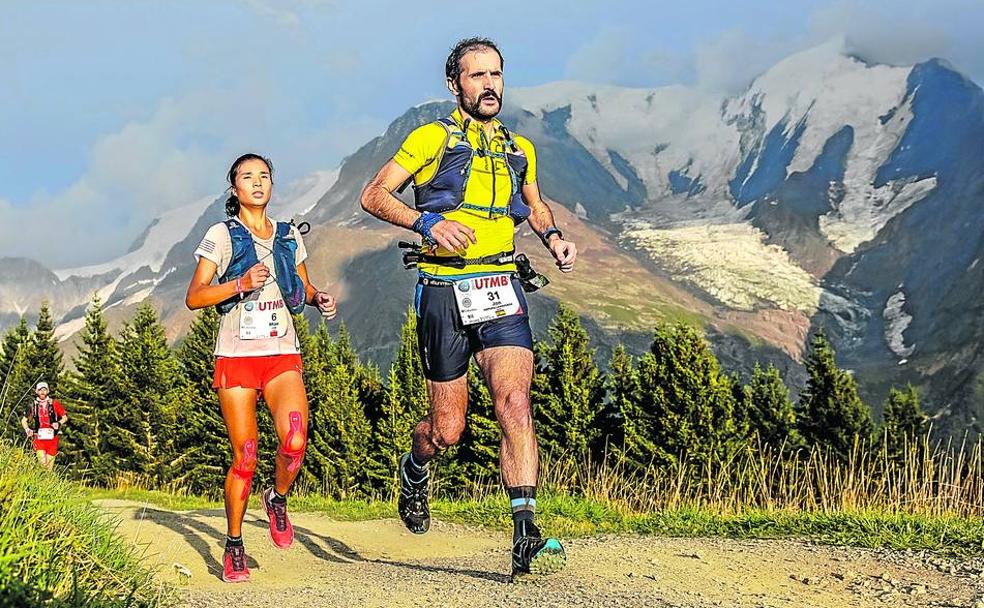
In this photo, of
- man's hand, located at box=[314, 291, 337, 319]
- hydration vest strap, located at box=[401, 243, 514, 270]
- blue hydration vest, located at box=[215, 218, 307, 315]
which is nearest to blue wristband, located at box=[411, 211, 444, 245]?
hydration vest strap, located at box=[401, 243, 514, 270]

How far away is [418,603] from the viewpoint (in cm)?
470

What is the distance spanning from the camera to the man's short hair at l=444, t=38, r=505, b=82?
226 inches

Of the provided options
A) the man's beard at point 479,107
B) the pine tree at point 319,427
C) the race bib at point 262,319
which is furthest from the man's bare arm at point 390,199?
the pine tree at point 319,427

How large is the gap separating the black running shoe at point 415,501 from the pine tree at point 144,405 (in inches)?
1544

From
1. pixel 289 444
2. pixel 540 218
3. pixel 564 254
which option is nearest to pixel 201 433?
pixel 289 444

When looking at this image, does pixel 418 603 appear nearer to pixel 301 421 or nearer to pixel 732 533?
pixel 301 421

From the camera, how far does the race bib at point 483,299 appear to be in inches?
219

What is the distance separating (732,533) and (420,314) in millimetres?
3186

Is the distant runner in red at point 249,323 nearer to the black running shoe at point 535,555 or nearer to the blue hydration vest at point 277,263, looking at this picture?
the blue hydration vest at point 277,263

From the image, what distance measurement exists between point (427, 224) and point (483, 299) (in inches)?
22.8

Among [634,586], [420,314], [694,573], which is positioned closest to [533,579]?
[634,586]

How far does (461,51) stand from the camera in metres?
5.75

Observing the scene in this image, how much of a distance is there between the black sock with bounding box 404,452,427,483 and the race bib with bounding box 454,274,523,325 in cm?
136

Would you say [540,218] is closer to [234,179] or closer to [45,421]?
[234,179]
